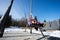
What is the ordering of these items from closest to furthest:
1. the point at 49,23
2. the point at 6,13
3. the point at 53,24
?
the point at 6,13, the point at 53,24, the point at 49,23

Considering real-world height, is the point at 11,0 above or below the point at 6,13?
above

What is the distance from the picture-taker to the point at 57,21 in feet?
188

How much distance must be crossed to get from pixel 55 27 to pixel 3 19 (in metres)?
57.6

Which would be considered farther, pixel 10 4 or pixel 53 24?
pixel 53 24

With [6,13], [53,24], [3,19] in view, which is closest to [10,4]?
[6,13]

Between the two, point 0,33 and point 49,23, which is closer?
point 0,33

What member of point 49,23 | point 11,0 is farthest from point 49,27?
point 11,0

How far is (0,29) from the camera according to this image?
3.18 m

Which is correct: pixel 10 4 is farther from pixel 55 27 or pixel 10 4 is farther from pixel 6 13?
pixel 55 27

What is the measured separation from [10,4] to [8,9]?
0.24 meters

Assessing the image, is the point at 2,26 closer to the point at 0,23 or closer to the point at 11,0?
the point at 0,23

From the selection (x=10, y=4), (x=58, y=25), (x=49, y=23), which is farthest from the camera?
(x=49, y=23)

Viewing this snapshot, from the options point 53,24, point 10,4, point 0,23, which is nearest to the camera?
point 0,23

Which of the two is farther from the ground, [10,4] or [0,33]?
[10,4]
